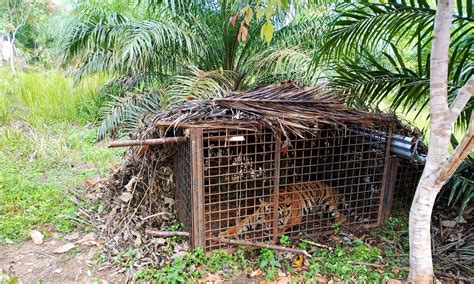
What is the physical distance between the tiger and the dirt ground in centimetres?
90

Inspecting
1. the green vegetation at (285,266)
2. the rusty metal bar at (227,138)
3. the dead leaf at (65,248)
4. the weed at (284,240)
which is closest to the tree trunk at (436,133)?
the green vegetation at (285,266)

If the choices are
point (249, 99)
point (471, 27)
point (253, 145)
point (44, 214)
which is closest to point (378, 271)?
point (253, 145)

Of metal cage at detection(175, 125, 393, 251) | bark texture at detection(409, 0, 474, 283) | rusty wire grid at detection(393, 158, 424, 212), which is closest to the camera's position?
bark texture at detection(409, 0, 474, 283)

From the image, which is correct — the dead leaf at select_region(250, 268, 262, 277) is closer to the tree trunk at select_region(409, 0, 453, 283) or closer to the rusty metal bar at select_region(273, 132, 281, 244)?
the rusty metal bar at select_region(273, 132, 281, 244)

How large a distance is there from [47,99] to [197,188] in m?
4.83

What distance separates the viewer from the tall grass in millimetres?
5355

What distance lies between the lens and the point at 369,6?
2.45 metres

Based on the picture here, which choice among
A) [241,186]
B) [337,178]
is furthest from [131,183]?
[337,178]

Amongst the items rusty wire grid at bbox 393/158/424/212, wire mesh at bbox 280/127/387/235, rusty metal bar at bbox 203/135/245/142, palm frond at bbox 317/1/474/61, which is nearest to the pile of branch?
rusty metal bar at bbox 203/135/245/142

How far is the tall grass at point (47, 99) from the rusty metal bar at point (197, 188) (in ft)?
13.7

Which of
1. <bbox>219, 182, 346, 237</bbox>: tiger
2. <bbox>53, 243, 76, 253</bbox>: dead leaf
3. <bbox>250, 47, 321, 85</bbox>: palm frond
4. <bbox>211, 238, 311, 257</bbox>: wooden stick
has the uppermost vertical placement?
<bbox>250, 47, 321, 85</bbox>: palm frond

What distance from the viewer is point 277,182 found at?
229cm

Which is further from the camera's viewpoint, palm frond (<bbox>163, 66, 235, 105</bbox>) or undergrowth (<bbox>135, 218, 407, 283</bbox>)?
palm frond (<bbox>163, 66, 235, 105</bbox>)

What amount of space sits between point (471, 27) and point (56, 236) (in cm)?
347
